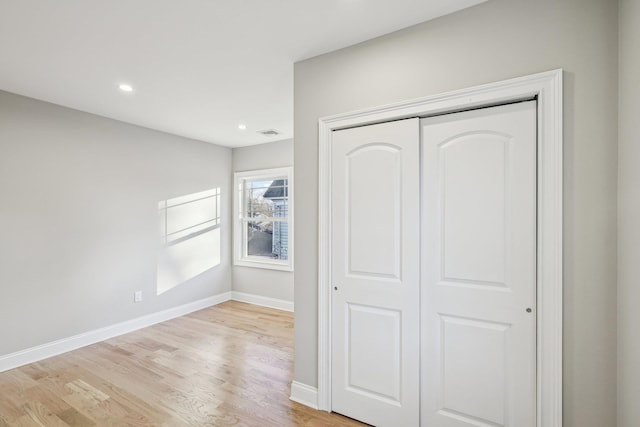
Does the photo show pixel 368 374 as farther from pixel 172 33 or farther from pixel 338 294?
pixel 172 33

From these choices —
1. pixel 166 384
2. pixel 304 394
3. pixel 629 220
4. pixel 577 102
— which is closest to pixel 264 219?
pixel 166 384

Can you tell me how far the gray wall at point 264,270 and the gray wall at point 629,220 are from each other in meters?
3.74

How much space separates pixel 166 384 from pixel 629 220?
324 cm

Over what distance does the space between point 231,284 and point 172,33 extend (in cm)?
412

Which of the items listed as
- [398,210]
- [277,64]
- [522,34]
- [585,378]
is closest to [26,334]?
[277,64]

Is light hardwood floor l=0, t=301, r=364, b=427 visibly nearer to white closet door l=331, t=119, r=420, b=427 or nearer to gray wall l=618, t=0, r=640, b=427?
white closet door l=331, t=119, r=420, b=427

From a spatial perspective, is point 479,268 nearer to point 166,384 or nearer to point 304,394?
point 304,394

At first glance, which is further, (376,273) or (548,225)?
(376,273)

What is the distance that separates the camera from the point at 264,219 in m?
5.11

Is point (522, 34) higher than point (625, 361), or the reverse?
point (522, 34)

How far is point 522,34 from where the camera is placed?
1.65 metres

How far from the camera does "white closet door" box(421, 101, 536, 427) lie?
166cm

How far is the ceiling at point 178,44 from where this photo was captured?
178 centimetres

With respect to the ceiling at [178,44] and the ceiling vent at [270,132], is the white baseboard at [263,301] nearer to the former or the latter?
the ceiling vent at [270,132]
